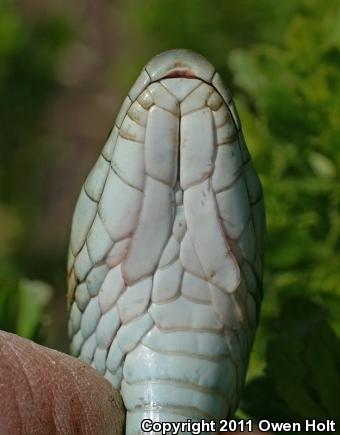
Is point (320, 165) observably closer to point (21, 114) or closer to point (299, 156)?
point (299, 156)

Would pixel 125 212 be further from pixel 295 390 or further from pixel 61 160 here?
pixel 61 160

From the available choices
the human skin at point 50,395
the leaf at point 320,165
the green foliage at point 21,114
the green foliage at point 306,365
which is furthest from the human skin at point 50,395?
the green foliage at point 21,114

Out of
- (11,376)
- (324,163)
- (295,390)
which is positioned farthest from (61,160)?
(11,376)

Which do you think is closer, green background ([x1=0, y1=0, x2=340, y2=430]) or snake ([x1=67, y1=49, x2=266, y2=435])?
snake ([x1=67, y1=49, x2=266, y2=435])

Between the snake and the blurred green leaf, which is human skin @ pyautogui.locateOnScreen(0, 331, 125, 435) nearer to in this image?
the snake

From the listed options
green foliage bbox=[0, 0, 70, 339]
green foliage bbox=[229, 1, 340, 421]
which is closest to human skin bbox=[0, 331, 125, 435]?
green foliage bbox=[229, 1, 340, 421]

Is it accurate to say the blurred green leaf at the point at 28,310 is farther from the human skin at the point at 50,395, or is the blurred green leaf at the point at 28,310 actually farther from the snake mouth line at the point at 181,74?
the snake mouth line at the point at 181,74
